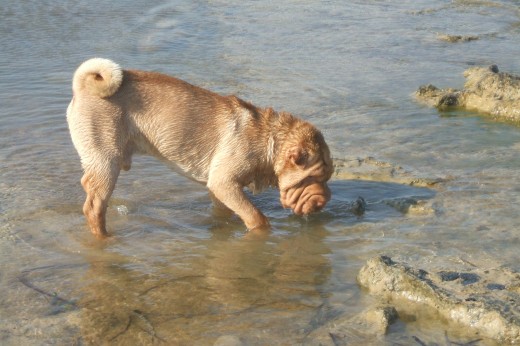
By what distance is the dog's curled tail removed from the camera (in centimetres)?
666

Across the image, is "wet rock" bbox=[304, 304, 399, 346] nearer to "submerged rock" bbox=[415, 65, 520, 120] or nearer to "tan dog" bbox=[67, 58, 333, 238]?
"tan dog" bbox=[67, 58, 333, 238]

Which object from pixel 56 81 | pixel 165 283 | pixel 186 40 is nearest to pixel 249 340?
pixel 165 283

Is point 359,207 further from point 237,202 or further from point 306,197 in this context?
point 237,202

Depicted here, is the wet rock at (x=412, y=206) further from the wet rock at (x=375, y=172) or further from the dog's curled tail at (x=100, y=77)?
the dog's curled tail at (x=100, y=77)

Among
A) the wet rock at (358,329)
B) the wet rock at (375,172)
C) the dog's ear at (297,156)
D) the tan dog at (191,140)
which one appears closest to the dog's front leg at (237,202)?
the tan dog at (191,140)

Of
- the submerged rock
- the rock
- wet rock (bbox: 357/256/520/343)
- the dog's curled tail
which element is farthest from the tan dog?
the submerged rock

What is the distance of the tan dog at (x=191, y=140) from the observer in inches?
265

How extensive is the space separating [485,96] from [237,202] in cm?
497

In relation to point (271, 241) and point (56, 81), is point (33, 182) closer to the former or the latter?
point (271, 241)

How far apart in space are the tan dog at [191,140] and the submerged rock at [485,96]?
394 cm

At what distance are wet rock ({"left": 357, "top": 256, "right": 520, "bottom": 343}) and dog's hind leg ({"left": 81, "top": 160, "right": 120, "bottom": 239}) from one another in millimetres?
2359

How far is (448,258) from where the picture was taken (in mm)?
6219

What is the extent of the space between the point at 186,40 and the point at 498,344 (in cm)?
1093

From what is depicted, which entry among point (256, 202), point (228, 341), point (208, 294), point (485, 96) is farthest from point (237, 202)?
point (485, 96)
